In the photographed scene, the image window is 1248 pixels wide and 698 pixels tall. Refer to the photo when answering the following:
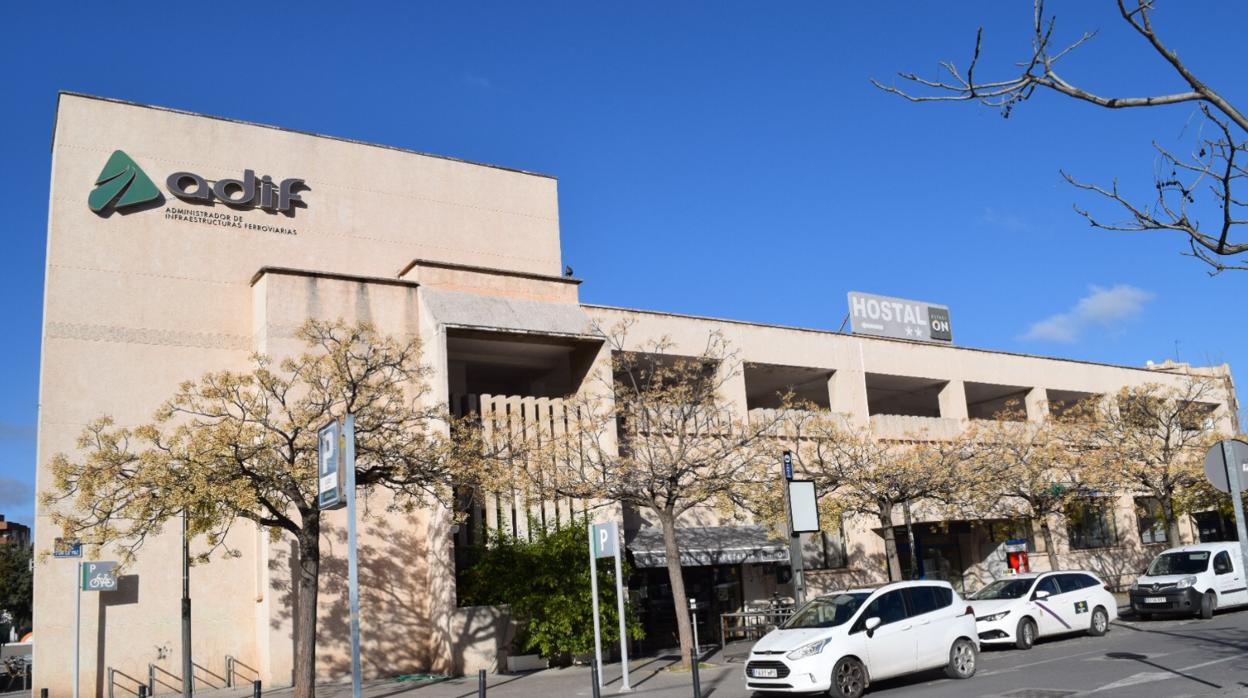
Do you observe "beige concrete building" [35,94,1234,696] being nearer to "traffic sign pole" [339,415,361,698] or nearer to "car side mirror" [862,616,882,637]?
"car side mirror" [862,616,882,637]

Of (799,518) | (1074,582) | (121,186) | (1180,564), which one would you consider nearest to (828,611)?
(799,518)

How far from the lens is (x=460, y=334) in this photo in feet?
84.4

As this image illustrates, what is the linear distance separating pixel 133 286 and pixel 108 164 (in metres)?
3.02

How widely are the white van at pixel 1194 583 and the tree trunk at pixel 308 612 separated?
19803 millimetres

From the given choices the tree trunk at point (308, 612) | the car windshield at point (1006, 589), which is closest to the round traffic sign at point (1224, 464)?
the car windshield at point (1006, 589)

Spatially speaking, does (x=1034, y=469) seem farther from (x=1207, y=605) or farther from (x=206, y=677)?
(x=206, y=677)

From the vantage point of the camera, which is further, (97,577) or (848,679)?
(97,577)

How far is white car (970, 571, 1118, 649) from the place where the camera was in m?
21.5

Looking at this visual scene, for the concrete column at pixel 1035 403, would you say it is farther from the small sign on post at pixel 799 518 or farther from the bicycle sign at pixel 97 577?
the bicycle sign at pixel 97 577

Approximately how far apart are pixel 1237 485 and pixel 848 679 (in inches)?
269

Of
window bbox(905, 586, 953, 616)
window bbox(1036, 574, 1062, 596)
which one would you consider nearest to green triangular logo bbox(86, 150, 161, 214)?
window bbox(905, 586, 953, 616)

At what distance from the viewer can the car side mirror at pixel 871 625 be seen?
52.0 feet

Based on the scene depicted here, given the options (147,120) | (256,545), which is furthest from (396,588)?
(147,120)

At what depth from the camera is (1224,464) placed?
1055cm
